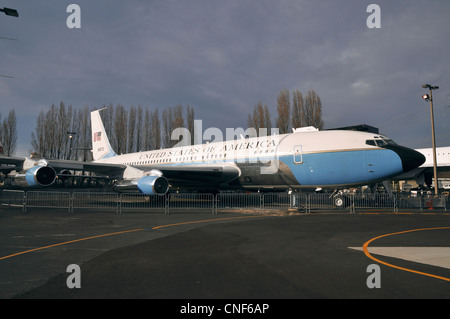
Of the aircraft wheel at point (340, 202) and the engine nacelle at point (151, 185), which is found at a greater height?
the engine nacelle at point (151, 185)

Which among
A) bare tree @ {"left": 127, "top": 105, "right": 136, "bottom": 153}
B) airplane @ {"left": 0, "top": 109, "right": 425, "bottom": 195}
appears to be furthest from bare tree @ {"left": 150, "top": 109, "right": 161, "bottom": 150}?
airplane @ {"left": 0, "top": 109, "right": 425, "bottom": 195}

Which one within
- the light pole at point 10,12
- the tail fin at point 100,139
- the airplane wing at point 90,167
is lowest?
the airplane wing at point 90,167

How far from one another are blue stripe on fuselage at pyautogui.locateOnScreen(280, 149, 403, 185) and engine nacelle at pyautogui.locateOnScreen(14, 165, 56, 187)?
51.3 feet

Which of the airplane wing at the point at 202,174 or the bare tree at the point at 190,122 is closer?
the airplane wing at the point at 202,174

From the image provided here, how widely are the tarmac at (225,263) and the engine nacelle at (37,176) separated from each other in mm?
8044

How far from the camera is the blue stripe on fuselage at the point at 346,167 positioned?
15852mm

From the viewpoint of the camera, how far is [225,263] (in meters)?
6.28

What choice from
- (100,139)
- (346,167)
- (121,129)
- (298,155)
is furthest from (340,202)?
(121,129)

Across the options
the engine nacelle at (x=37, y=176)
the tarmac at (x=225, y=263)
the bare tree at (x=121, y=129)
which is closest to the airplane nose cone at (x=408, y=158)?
the tarmac at (x=225, y=263)

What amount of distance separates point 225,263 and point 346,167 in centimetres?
1268

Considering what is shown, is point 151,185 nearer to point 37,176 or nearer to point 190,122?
point 37,176

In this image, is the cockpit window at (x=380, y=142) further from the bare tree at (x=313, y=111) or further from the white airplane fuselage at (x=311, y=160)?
the bare tree at (x=313, y=111)

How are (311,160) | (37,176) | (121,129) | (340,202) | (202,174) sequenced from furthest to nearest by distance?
(121,129) < (202,174) < (340,202) < (37,176) < (311,160)
